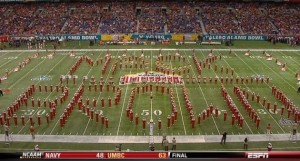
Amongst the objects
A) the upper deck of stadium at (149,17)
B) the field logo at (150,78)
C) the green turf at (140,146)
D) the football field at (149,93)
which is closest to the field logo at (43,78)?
the football field at (149,93)

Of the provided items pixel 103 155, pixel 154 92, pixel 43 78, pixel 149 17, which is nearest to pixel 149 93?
pixel 154 92

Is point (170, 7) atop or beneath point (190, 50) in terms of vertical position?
atop

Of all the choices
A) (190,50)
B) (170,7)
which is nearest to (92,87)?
(190,50)

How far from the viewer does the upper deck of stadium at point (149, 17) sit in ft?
182

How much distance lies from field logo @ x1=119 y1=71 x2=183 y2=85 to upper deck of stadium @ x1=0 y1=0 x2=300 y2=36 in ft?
79.9

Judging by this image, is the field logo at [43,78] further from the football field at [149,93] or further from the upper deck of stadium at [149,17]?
the upper deck of stadium at [149,17]

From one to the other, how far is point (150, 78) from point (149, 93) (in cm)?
378

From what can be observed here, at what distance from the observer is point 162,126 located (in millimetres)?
20484

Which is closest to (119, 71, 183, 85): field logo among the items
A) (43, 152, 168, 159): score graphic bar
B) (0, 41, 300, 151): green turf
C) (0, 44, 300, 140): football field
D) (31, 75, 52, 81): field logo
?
(0, 44, 300, 140): football field

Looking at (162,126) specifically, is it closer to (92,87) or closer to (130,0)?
(92,87)

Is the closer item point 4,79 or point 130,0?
point 4,79

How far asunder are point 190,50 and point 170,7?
20.7m

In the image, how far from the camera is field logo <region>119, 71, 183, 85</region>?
29462 millimetres

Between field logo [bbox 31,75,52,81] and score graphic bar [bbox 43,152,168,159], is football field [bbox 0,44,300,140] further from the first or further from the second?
score graphic bar [bbox 43,152,168,159]
